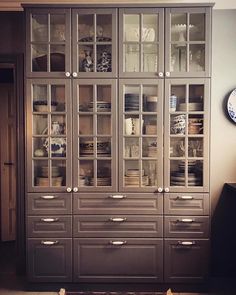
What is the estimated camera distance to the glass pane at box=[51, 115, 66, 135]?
3.15 meters

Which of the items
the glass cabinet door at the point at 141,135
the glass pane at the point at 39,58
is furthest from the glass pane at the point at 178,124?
the glass pane at the point at 39,58

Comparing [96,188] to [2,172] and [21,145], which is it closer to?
[21,145]

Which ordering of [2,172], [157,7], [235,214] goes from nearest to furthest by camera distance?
[157,7] < [235,214] < [2,172]

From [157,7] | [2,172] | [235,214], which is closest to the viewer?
[157,7]

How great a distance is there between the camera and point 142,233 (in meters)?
3.15

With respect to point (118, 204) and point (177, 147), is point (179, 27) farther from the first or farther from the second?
point (118, 204)

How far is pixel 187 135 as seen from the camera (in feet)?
10.2

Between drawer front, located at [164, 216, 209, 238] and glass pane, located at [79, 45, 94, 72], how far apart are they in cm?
147

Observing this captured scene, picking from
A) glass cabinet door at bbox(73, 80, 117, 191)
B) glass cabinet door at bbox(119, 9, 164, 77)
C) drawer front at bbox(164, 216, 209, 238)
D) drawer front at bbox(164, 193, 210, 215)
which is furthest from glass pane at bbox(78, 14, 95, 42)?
drawer front at bbox(164, 216, 209, 238)

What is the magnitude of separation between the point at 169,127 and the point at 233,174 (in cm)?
89

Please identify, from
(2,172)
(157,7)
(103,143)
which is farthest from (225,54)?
(2,172)

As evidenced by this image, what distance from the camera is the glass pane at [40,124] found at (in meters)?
3.16

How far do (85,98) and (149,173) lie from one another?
2.84 ft

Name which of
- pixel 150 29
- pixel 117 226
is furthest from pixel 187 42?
pixel 117 226
